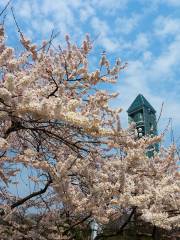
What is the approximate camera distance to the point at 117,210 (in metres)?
5.93

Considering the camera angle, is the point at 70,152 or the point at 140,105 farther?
the point at 140,105

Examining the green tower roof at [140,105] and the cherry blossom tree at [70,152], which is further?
the green tower roof at [140,105]

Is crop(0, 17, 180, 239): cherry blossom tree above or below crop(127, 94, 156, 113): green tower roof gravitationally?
below

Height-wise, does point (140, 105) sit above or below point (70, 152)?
above

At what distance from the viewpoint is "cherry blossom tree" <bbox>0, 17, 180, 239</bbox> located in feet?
13.5

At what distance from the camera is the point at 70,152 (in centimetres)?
664

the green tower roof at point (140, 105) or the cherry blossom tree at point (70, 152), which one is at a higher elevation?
the green tower roof at point (140, 105)

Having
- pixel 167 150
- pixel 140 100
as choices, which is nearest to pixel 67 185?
pixel 167 150

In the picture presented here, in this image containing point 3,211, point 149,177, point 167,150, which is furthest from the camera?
point 167,150

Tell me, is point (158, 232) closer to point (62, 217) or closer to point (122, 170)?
point (62, 217)

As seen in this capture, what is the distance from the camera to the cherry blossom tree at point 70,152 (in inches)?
163

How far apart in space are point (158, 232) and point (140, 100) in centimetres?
722

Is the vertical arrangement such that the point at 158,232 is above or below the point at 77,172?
below

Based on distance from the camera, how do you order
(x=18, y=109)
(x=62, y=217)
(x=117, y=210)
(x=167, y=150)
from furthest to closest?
(x=167, y=150), (x=62, y=217), (x=117, y=210), (x=18, y=109)
